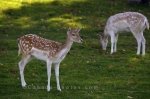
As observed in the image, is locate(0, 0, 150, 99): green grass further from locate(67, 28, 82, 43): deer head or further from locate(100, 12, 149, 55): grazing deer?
locate(67, 28, 82, 43): deer head

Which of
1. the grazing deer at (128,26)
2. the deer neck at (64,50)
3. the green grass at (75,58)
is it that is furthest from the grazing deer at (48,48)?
the grazing deer at (128,26)

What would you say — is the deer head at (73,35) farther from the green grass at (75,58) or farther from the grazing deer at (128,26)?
the grazing deer at (128,26)

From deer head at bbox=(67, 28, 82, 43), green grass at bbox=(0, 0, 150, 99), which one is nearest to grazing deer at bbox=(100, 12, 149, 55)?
green grass at bbox=(0, 0, 150, 99)

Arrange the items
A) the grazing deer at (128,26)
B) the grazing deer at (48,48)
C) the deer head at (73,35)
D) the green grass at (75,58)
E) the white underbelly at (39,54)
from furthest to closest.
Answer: the grazing deer at (128,26), the green grass at (75,58), the deer head at (73,35), the white underbelly at (39,54), the grazing deer at (48,48)

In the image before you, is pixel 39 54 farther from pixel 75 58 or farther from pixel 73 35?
pixel 75 58

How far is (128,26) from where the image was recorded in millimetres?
26594

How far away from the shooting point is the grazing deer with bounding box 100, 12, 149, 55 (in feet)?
85.8

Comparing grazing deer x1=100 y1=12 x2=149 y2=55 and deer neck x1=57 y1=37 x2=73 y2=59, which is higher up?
deer neck x1=57 y1=37 x2=73 y2=59

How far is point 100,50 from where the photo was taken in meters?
27.7

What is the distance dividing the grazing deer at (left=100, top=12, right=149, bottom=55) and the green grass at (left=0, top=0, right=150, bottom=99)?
0.69m

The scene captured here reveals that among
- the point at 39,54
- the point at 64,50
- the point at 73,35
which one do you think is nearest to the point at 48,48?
the point at 39,54

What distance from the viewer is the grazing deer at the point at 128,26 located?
26.2 m

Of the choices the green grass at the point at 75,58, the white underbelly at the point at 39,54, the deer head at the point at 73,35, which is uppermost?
the deer head at the point at 73,35

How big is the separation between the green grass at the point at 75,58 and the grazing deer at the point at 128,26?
2.27 ft
